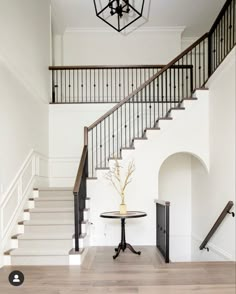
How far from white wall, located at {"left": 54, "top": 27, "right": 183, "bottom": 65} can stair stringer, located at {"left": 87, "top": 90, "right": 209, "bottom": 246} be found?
3332mm

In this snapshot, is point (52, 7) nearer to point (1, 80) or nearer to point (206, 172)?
point (1, 80)

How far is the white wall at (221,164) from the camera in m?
4.84

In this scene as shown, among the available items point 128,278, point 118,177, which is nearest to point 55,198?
point 118,177

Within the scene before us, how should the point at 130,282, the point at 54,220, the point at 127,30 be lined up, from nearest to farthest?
the point at 130,282
the point at 54,220
the point at 127,30

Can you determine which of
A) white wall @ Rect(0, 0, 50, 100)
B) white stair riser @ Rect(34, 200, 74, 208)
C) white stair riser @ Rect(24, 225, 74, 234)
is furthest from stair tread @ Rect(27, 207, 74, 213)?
white wall @ Rect(0, 0, 50, 100)

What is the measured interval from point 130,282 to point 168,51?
7.09 metres

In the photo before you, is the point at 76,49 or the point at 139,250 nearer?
the point at 139,250

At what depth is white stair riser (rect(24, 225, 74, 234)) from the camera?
16.7 ft

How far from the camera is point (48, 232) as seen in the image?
199 inches

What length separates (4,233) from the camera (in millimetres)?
4602

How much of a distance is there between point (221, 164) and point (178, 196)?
2.34 metres

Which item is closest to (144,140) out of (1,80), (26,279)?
(1,80)

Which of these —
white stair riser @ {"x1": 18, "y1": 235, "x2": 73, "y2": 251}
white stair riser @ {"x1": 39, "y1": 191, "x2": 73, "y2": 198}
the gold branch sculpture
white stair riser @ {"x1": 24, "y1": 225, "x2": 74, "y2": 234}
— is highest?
the gold branch sculpture

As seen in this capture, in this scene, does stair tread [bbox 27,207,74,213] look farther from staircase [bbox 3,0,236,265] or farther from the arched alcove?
the arched alcove
